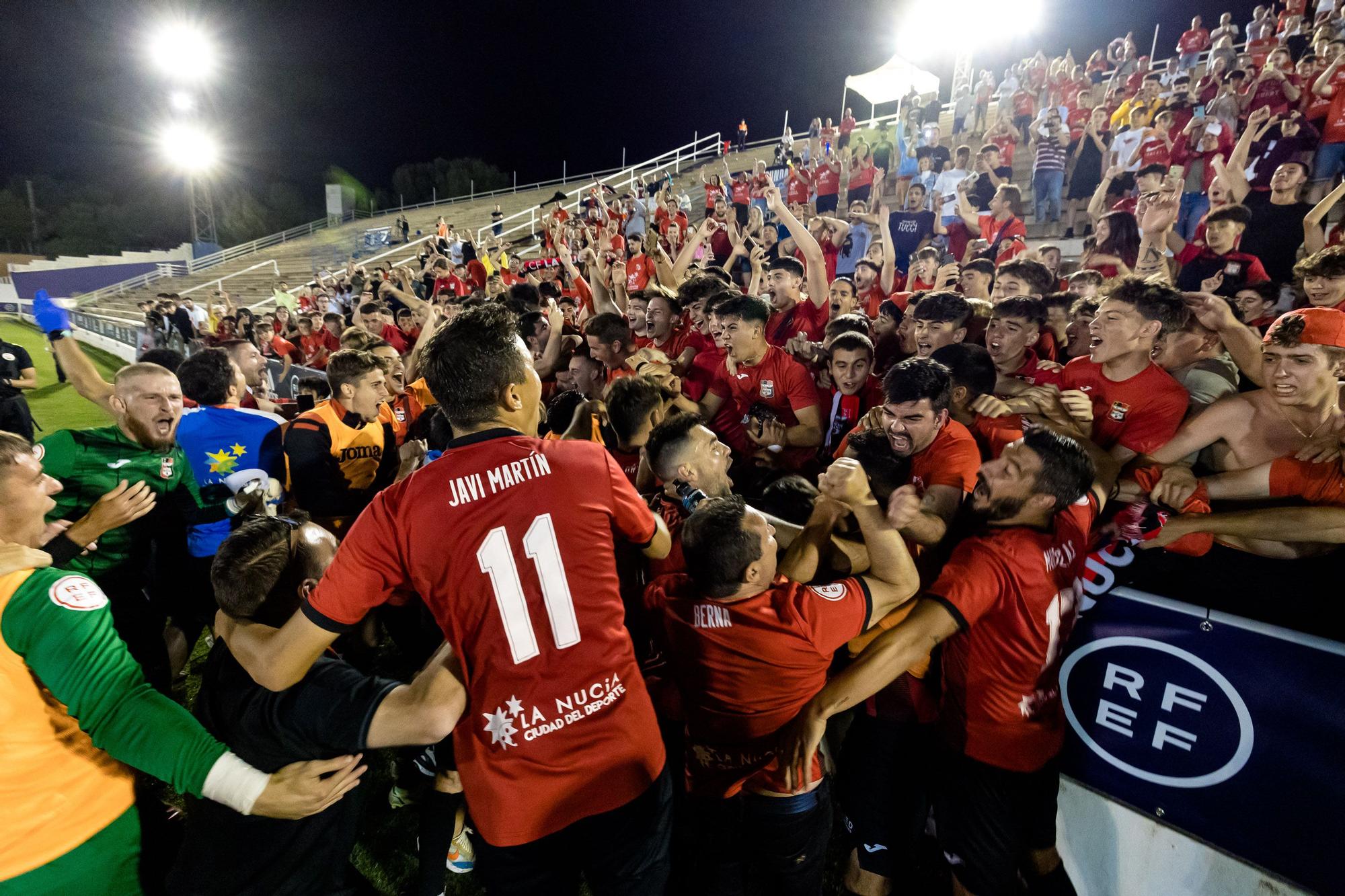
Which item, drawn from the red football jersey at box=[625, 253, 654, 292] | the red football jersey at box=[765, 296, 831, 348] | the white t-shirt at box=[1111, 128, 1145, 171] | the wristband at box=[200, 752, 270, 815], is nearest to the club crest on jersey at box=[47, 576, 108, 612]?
the wristband at box=[200, 752, 270, 815]

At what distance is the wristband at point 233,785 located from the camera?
1.83 meters

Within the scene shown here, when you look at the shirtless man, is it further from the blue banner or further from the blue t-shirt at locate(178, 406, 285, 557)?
the blue t-shirt at locate(178, 406, 285, 557)

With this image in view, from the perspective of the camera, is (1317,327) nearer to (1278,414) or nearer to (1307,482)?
(1278,414)

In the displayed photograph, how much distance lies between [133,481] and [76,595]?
225cm

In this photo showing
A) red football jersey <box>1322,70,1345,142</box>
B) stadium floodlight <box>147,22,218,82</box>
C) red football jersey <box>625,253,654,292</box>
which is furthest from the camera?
stadium floodlight <box>147,22,218,82</box>

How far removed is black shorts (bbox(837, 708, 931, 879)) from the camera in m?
2.82

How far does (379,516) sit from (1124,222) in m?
7.00

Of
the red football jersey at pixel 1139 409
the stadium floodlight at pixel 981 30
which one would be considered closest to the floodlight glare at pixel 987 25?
the stadium floodlight at pixel 981 30

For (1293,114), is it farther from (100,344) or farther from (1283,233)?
(100,344)

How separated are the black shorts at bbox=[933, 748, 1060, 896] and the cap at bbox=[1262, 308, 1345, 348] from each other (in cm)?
239

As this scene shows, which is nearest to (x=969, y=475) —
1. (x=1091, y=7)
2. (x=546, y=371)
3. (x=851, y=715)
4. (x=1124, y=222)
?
(x=851, y=715)

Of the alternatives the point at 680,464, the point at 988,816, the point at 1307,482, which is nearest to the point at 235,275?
the point at 680,464

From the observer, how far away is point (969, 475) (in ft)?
9.83

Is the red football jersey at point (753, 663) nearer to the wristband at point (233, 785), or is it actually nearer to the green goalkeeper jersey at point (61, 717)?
the wristband at point (233, 785)
